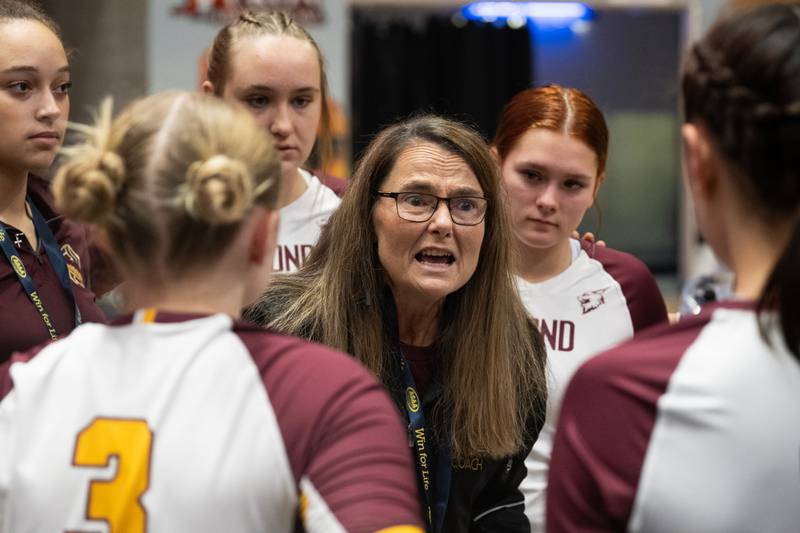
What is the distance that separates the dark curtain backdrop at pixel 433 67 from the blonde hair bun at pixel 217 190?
5171 millimetres

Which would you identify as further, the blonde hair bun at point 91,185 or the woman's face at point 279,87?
the woman's face at point 279,87

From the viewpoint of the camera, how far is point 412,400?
216 centimetres

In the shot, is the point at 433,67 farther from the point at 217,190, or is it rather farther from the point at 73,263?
the point at 217,190

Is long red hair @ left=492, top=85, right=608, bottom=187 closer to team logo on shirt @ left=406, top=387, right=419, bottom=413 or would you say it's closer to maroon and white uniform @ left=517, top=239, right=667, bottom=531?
maroon and white uniform @ left=517, top=239, right=667, bottom=531

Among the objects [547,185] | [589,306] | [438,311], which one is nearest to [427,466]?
[438,311]

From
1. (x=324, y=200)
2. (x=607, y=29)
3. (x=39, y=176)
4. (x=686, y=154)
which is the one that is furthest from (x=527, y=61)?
(x=686, y=154)

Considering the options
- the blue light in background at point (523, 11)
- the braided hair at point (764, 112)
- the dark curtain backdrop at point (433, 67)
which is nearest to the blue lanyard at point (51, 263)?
the braided hair at point (764, 112)

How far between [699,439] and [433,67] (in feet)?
18.0

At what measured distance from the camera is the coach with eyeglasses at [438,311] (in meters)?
2.18

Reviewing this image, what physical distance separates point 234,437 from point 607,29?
6892 mm

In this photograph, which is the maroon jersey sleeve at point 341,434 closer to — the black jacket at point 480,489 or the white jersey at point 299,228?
the black jacket at point 480,489

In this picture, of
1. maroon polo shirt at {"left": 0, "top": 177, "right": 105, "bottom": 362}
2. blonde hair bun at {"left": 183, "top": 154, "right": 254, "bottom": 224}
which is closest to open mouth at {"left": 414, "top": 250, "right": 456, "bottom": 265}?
maroon polo shirt at {"left": 0, "top": 177, "right": 105, "bottom": 362}

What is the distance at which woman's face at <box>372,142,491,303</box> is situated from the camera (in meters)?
2.26

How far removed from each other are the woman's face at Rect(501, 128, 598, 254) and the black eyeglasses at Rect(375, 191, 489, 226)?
36cm
